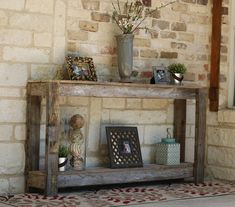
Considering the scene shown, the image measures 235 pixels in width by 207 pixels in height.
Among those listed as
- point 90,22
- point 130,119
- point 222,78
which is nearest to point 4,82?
point 90,22

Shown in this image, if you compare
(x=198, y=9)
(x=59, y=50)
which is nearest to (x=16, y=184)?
(x=59, y=50)

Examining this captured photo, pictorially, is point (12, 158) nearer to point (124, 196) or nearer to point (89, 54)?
point (124, 196)

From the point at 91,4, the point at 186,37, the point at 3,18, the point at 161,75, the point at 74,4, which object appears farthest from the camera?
the point at 186,37

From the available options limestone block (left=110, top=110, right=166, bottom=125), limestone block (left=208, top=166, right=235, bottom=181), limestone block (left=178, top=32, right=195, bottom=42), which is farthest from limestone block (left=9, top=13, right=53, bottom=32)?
limestone block (left=208, top=166, right=235, bottom=181)

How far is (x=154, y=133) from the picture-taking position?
6.24 m

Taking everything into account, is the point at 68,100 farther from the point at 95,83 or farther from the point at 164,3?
the point at 164,3

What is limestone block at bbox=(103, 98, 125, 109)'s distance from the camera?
231 inches

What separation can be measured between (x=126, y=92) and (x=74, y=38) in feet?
2.41

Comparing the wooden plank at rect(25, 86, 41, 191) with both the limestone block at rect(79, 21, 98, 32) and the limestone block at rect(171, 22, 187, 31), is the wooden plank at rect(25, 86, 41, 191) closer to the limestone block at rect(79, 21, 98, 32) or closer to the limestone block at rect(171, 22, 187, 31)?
the limestone block at rect(79, 21, 98, 32)

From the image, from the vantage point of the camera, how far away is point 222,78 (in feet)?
21.5

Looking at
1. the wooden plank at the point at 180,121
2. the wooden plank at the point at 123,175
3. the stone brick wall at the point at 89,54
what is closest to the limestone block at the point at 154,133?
the stone brick wall at the point at 89,54

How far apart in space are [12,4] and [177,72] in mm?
1875

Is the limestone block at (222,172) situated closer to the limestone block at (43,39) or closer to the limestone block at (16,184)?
the limestone block at (16,184)

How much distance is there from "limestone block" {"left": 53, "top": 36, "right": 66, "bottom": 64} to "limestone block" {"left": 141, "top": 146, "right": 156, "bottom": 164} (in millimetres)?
1351
